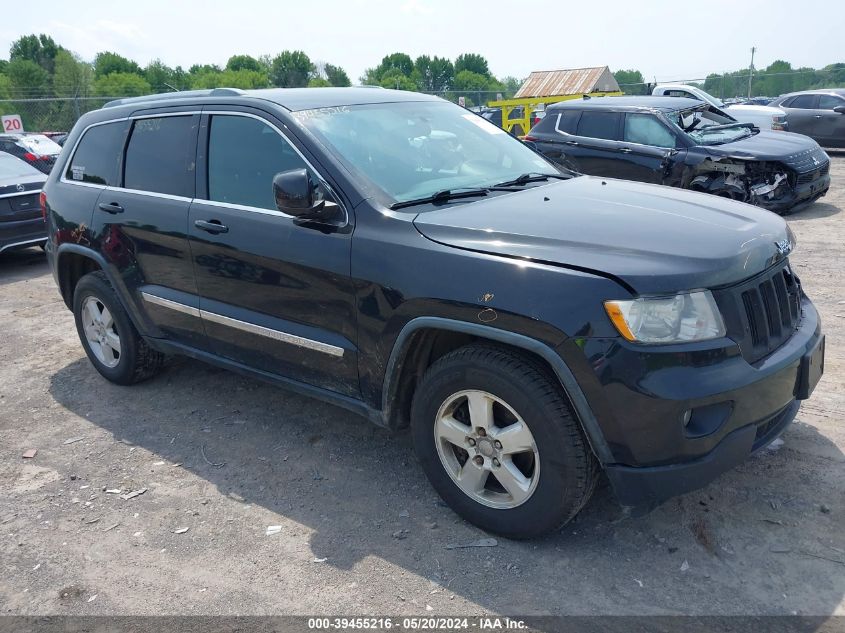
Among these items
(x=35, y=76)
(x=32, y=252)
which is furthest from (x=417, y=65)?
(x=32, y=252)

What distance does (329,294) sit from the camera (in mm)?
3455

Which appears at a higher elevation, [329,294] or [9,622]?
[329,294]

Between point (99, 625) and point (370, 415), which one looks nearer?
point (99, 625)

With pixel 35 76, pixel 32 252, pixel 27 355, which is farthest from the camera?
pixel 35 76

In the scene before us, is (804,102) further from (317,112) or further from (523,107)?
(317,112)

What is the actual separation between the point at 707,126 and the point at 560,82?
80.1ft

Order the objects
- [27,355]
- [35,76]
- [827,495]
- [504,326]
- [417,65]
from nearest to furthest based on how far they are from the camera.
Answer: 1. [504,326]
2. [827,495]
3. [27,355]
4. [35,76]
5. [417,65]

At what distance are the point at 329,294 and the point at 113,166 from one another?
7.40 feet

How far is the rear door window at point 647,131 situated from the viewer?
9655 millimetres

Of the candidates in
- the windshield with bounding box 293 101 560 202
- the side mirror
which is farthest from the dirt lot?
the windshield with bounding box 293 101 560 202

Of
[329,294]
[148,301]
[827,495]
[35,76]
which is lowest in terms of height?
[827,495]

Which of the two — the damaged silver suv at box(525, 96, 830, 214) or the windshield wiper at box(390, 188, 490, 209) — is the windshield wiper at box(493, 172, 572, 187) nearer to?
the windshield wiper at box(390, 188, 490, 209)

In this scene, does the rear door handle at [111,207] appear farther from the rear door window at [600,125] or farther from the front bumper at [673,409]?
the rear door window at [600,125]

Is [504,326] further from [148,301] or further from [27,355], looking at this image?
[27,355]
